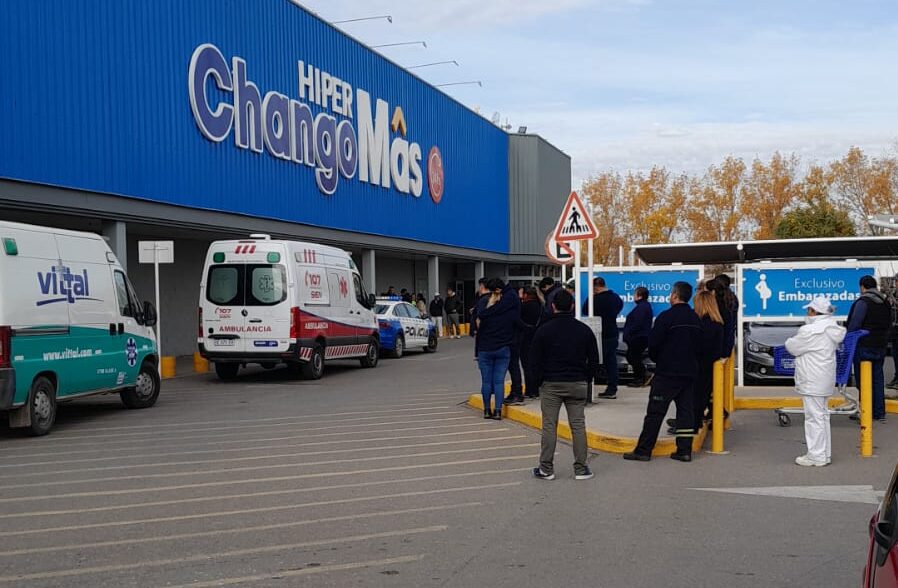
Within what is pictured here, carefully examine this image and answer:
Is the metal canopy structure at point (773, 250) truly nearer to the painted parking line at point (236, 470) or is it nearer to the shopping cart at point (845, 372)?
the shopping cart at point (845, 372)

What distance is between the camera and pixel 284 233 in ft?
90.2

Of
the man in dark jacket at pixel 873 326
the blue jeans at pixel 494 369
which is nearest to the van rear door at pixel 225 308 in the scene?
the blue jeans at pixel 494 369

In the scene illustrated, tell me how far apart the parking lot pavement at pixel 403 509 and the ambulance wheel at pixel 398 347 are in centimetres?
1350

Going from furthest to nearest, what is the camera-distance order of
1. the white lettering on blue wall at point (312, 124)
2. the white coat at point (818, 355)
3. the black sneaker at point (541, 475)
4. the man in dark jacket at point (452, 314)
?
the man in dark jacket at point (452, 314), the white lettering on blue wall at point (312, 124), the white coat at point (818, 355), the black sneaker at point (541, 475)

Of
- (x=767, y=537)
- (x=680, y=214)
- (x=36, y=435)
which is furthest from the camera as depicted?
(x=680, y=214)

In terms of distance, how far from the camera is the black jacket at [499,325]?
488 inches

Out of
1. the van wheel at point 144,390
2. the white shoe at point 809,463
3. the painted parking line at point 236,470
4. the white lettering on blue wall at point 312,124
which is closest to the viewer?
the painted parking line at point 236,470

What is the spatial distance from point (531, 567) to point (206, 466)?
15.2 feet

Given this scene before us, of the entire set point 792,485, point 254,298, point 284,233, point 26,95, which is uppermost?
point 26,95

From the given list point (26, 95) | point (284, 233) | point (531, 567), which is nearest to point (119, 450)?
point (531, 567)

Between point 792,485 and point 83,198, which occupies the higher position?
point 83,198

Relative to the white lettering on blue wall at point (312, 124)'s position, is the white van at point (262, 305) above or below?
below

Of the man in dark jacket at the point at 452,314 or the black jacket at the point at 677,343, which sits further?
the man in dark jacket at the point at 452,314

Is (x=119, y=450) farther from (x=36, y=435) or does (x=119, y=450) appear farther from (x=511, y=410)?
(x=511, y=410)
